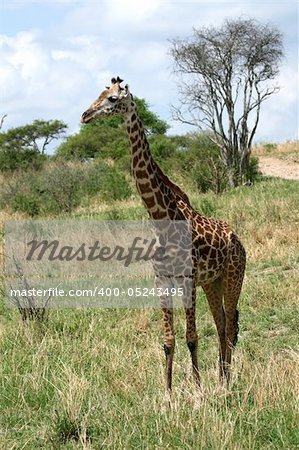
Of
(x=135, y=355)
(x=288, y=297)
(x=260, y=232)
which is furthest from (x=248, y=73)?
(x=135, y=355)

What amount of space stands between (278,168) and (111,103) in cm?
2439

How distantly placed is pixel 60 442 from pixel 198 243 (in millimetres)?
1780

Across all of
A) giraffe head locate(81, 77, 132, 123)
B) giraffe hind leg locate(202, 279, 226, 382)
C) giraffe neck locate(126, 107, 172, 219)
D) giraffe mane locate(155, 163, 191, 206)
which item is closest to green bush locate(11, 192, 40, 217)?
giraffe hind leg locate(202, 279, 226, 382)

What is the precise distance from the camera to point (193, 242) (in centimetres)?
556

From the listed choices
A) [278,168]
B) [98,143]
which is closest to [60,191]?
A: [278,168]

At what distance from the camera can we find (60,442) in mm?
4598

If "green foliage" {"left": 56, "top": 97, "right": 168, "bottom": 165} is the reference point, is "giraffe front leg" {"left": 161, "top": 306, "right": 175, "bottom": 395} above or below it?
below

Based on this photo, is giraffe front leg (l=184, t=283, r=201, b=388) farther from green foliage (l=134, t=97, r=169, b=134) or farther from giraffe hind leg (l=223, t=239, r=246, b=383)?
green foliage (l=134, t=97, r=169, b=134)

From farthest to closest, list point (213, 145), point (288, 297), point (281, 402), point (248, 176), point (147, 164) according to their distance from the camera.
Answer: point (213, 145) < point (248, 176) < point (288, 297) < point (147, 164) < point (281, 402)

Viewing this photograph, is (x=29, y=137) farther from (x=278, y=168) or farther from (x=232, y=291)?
(x=232, y=291)

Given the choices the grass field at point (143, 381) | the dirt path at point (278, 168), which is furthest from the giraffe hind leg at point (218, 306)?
the dirt path at point (278, 168)

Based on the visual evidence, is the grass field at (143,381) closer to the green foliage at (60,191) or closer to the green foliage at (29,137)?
the green foliage at (60,191)

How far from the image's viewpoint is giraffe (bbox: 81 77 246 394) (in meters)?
5.31

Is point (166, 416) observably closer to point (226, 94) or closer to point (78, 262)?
point (78, 262)
